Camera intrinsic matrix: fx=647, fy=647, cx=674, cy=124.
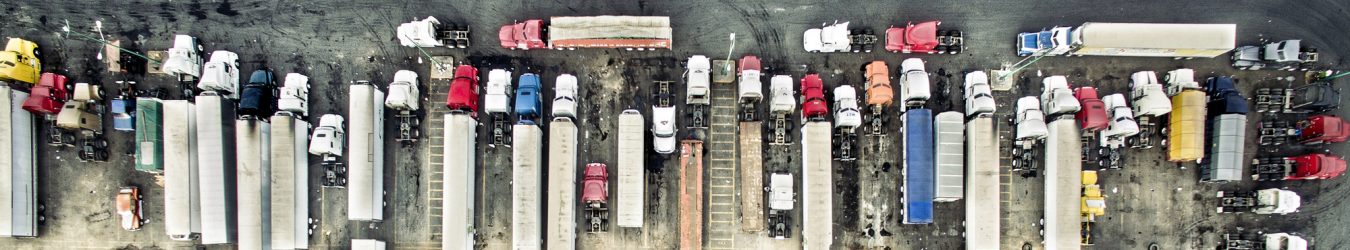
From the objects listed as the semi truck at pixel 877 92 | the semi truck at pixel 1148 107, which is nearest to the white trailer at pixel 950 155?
the semi truck at pixel 877 92

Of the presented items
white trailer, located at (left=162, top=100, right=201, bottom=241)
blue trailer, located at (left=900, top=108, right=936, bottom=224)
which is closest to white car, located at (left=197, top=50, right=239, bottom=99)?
white trailer, located at (left=162, top=100, right=201, bottom=241)

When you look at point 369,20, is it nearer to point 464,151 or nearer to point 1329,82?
point 464,151

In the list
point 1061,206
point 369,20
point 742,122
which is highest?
point 369,20

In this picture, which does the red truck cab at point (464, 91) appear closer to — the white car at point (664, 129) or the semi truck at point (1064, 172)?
the white car at point (664, 129)

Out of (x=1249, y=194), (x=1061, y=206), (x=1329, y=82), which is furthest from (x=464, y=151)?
(x=1329, y=82)

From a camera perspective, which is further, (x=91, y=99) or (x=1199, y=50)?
(x=91, y=99)

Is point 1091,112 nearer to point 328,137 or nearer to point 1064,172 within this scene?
point 1064,172
